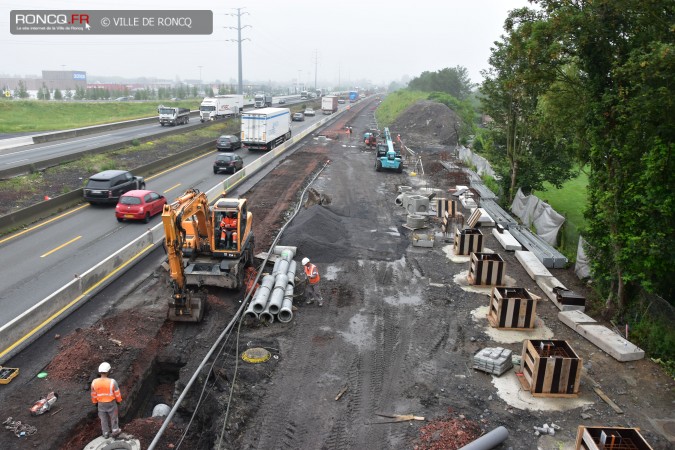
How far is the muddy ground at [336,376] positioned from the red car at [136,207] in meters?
5.49

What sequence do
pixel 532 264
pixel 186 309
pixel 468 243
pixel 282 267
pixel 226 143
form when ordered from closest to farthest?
pixel 186 309, pixel 282 267, pixel 532 264, pixel 468 243, pixel 226 143

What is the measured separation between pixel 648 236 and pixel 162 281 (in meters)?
15.7

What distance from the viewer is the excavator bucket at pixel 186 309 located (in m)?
15.0

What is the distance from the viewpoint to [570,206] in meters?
35.4

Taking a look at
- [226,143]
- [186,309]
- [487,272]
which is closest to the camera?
[186,309]

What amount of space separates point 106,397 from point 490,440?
7.72 m

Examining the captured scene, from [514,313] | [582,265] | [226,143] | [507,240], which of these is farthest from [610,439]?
[226,143]

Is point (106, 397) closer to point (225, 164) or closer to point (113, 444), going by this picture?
point (113, 444)

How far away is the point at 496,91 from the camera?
30.5 metres

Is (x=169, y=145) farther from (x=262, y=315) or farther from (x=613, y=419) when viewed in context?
(x=613, y=419)

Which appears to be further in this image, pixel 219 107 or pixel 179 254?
pixel 219 107

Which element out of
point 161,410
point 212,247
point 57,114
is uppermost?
point 57,114

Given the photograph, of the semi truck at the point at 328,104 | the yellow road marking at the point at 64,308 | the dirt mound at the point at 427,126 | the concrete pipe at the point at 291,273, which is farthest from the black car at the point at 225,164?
the semi truck at the point at 328,104

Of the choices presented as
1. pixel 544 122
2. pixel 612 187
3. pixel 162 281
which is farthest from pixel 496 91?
pixel 162 281
